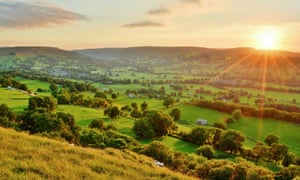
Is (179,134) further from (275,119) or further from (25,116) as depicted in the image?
(275,119)

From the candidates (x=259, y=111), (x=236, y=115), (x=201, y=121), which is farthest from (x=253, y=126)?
(x=201, y=121)

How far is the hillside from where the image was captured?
463 inches

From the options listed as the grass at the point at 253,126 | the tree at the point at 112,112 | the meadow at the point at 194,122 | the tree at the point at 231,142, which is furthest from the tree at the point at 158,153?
the tree at the point at 112,112

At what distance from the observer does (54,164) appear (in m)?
12.8

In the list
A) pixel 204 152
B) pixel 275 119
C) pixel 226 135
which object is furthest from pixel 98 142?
pixel 275 119

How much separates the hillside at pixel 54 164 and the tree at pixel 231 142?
151 ft

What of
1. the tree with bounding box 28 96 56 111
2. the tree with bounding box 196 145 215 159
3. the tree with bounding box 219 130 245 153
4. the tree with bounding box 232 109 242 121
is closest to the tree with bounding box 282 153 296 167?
the tree with bounding box 219 130 245 153

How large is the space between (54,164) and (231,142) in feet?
164

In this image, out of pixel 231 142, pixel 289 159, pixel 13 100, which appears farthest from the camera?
pixel 13 100

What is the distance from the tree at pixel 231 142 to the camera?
5659 cm

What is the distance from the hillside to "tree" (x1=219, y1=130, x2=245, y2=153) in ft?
151

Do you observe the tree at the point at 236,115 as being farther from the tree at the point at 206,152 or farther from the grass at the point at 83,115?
the grass at the point at 83,115

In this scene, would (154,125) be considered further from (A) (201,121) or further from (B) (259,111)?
(B) (259,111)

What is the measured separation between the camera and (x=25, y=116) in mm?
52531
